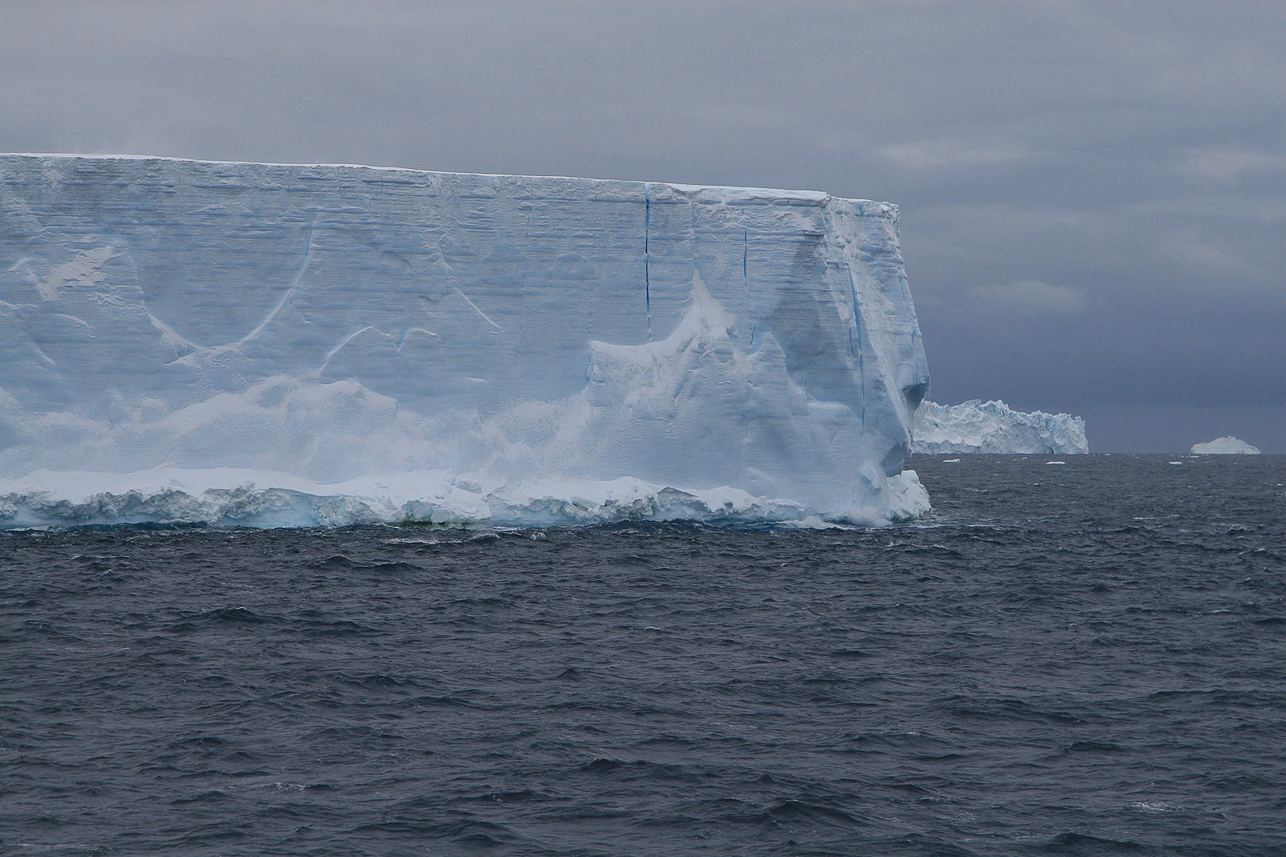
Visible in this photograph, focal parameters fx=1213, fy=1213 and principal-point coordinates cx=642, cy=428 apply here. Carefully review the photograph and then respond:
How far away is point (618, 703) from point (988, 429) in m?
57.6

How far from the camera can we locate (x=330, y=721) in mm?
7727

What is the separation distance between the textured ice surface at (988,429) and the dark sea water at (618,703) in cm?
4822

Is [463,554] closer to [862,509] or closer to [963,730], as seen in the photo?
[862,509]

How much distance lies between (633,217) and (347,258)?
4301 millimetres

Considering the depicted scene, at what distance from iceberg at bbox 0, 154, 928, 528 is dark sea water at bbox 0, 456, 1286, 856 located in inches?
60.8

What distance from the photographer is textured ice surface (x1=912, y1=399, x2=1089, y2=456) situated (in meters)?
62.5

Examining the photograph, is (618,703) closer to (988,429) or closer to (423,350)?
(423,350)

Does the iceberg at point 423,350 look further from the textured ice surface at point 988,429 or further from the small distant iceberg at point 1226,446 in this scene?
the small distant iceberg at point 1226,446

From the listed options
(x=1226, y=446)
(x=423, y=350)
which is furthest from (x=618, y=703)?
(x=1226, y=446)

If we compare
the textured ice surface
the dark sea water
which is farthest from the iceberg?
the textured ice surface

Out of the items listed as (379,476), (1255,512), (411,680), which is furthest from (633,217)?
(1255,512)

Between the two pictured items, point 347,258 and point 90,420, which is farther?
point 347,258

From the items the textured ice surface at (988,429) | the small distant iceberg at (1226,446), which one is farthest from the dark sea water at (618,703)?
the small distant iceberg at (1226,446)

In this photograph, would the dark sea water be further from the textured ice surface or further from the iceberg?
the textured ice surface
